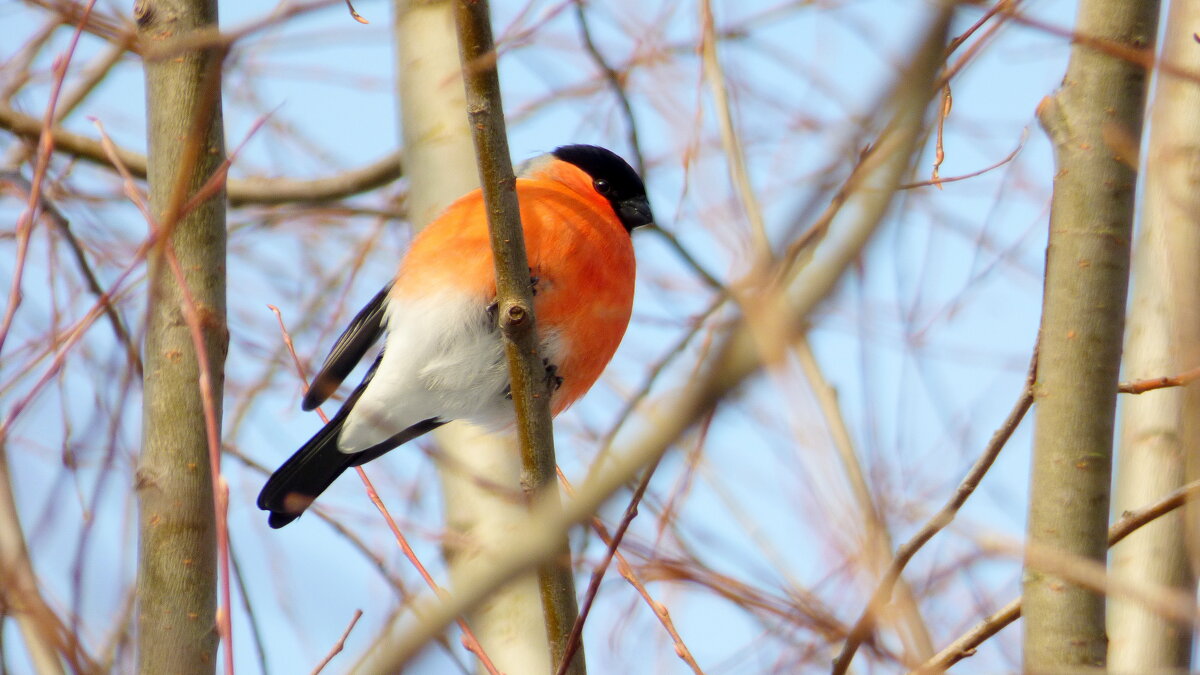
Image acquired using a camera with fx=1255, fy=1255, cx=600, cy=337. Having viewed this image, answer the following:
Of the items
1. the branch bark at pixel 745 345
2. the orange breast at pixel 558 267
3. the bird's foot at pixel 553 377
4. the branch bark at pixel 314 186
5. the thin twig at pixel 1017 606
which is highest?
Result: the branch bark at pixel 314 186

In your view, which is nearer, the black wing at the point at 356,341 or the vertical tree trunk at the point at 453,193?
the vertical tree trunk at the point at 453,193

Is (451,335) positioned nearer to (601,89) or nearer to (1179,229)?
(601,89)

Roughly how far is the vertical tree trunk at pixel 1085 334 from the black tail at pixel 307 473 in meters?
2.08

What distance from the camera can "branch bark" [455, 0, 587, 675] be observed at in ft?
5.42

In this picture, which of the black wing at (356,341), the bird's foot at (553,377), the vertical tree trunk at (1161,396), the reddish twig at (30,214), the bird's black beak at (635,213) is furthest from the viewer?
the bird's black beak at (635,213)

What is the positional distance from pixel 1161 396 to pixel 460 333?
152cm

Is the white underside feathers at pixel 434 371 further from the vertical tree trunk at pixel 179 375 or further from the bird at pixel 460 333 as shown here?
the vertical tree trunk at pixel 179 375

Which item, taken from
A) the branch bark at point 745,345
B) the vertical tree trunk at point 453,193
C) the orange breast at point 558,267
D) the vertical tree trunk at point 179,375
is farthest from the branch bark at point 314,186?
the branch bark at point 745,345

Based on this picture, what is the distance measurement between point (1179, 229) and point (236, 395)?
2.97 meters

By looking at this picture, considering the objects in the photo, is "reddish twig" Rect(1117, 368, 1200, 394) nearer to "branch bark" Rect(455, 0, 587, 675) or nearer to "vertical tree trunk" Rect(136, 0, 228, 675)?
"branch bark" Rect(455, 0, 587, 675)

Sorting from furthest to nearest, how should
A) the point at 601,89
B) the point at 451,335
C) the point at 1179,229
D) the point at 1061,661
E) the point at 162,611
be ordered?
1. the point at 601,89
2. the point at 451,335
3. the point at 1179,229
4. the point at 162,611
5. the point at 1061,661

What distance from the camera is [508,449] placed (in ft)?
10.1

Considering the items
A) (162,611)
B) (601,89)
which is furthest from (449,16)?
(162,611)

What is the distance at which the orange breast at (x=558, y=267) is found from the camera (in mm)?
2871
